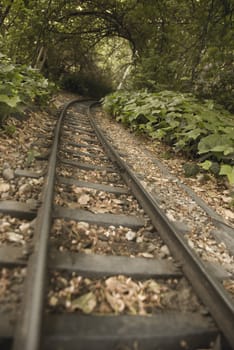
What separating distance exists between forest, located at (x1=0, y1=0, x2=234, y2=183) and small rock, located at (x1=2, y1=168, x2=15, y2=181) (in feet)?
3.53

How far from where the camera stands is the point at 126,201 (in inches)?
127

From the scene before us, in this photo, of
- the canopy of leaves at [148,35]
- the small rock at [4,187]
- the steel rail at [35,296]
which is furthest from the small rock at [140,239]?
the canopy of leaves at [148,35]

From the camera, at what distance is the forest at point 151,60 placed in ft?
17.3

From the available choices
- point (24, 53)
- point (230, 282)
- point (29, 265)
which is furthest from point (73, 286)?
point (24, 53)

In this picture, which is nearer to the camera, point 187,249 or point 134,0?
point 187,249

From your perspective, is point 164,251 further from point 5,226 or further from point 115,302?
point 5,226

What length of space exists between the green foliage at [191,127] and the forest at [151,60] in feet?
0.06

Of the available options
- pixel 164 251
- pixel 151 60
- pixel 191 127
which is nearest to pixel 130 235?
pixel 164 251

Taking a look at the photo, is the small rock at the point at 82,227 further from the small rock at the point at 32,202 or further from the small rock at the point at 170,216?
the small rock at the point at 170,216

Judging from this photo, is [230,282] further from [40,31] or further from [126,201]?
→ [40,31]

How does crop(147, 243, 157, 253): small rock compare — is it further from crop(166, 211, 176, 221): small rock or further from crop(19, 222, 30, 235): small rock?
crop(19, 222, 30, 235): small rock

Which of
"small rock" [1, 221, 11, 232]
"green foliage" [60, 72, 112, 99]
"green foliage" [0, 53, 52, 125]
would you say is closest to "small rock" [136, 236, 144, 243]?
"small rock" [1, 221, 11, 232]

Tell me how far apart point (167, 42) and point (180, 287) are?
43.1 feet

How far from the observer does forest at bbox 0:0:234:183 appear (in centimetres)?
529
